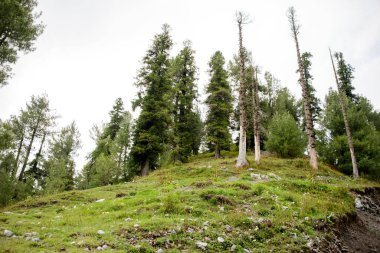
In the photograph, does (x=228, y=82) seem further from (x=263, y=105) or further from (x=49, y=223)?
(x=49, y=223)

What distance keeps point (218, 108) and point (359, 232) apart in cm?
2714

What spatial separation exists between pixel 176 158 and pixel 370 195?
891 inches

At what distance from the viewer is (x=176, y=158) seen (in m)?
35.7

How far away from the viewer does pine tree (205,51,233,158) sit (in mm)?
36812

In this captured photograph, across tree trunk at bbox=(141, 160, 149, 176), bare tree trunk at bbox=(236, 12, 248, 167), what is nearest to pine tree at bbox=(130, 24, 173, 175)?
tree trunk at bbox=(141, 160, 149, 176)

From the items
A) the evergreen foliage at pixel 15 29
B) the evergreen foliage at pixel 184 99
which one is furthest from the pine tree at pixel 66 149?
the evergreen foliage at pixel 15 29

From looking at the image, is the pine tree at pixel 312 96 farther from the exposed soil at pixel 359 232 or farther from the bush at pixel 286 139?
the exposed soil at pixel 359 232

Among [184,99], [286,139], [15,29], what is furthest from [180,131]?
[15,29]

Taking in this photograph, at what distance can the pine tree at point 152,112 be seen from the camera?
30359 mm

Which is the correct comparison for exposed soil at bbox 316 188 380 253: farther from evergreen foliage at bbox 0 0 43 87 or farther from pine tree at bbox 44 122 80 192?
pine tree at bbox 44 122 80 192

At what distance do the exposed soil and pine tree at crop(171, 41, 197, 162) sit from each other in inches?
926

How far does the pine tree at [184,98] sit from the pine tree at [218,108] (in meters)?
2.69

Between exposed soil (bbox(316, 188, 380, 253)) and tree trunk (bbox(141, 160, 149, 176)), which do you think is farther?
tree trunk (bbox(141, 160, 149, 176))

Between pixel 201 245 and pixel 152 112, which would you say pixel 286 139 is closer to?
pixel 152 112
